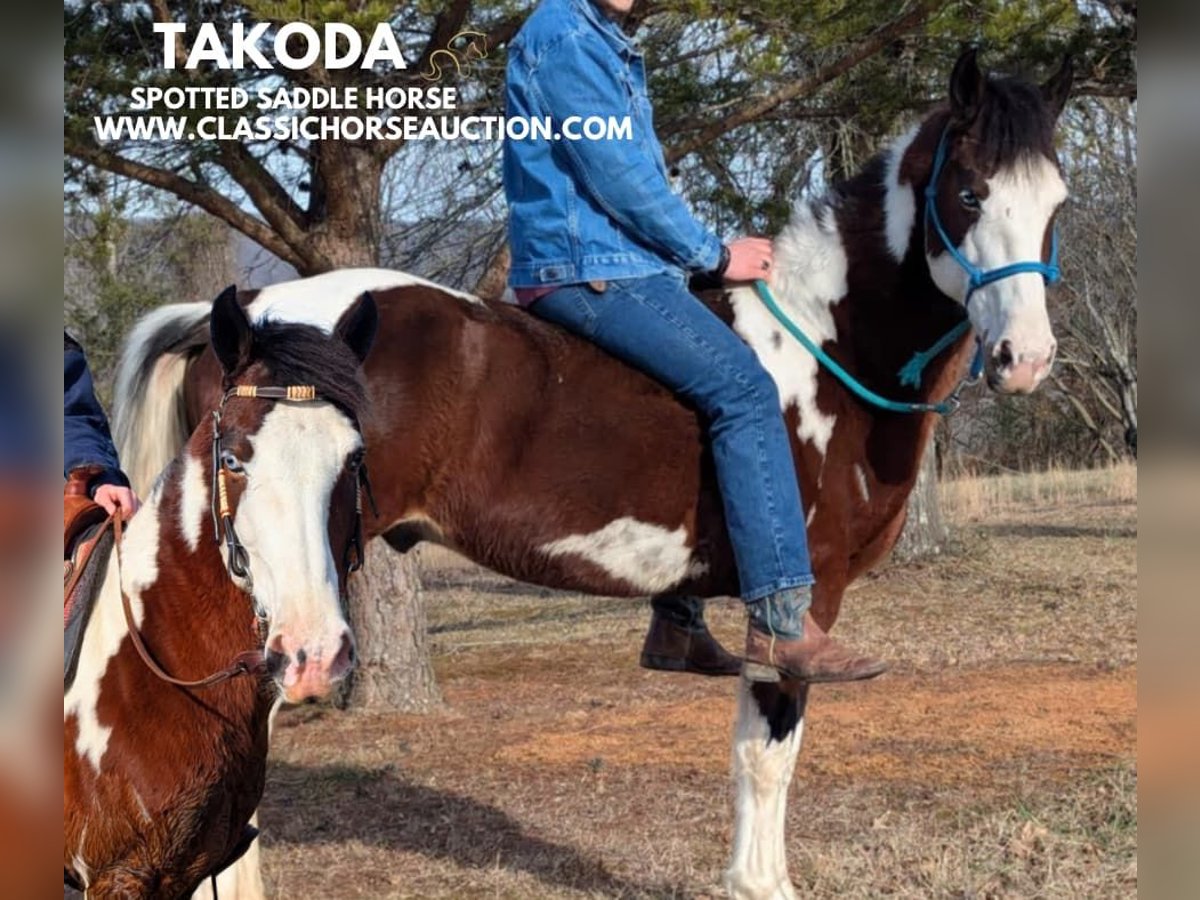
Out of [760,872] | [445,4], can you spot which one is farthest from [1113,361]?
[760,872]

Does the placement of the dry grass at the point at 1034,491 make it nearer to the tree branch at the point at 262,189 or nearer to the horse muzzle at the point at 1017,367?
the tree branch at the point at 262,189

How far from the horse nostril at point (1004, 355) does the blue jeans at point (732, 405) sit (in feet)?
1.92

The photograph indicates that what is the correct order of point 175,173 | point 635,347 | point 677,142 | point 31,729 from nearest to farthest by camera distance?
1. point 31,729
2. point 635,347
3. point 175,173
4. point 677,142

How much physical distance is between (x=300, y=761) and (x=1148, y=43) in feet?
17.0

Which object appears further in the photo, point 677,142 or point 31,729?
point 677,142

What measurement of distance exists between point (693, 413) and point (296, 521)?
5.32 feet

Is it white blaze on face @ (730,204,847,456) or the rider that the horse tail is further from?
white blaze on face @ (730,204,847,456)

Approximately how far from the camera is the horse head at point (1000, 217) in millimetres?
3510

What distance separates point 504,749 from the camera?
20.2ft

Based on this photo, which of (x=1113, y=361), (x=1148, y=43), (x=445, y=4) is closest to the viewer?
(x=1148, y=43)

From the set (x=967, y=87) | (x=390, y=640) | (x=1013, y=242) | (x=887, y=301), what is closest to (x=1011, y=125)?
(x=967, y=87)

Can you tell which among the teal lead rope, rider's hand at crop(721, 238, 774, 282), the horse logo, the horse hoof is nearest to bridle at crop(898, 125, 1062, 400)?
the teal lead rope

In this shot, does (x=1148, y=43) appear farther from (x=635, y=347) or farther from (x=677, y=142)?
(x=677, y=142)

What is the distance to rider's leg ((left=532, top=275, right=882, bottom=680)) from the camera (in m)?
3.61
